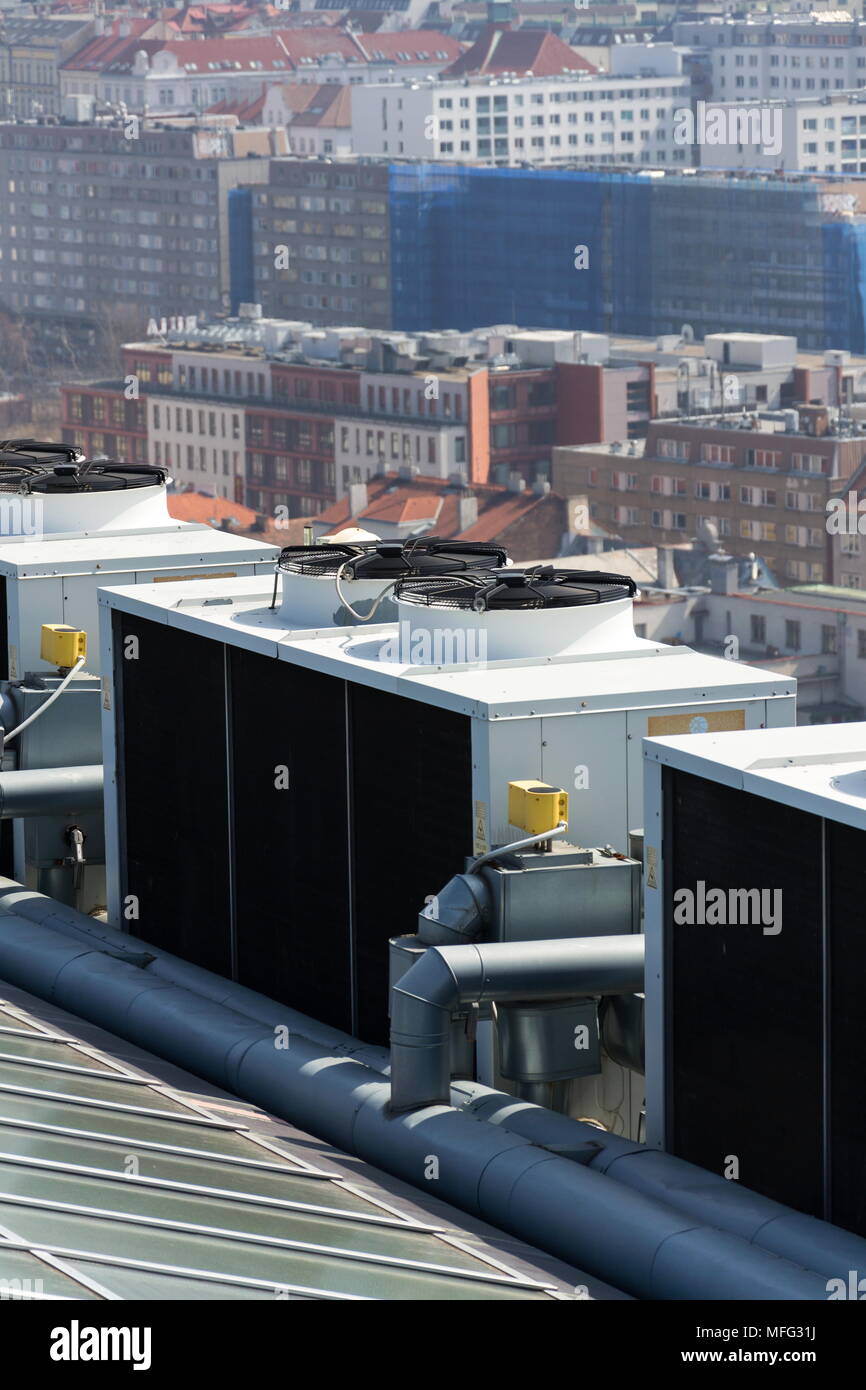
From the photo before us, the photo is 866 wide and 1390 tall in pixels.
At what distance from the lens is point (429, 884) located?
17.8m

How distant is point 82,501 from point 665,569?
111 m

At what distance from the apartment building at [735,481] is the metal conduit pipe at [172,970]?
391ft

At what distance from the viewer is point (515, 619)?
18.9 metres

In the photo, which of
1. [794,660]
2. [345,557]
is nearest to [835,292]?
[794,660]

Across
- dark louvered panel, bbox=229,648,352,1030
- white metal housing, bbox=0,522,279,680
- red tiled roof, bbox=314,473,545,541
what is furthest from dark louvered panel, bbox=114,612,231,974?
red tiled roof, bbox=314,473,545,541

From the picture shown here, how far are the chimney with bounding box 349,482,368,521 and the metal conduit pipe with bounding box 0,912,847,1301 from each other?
420 feet

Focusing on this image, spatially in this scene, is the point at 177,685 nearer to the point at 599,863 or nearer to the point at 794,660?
the point at 599,863

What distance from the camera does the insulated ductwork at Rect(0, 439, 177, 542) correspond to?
25469 millimetres

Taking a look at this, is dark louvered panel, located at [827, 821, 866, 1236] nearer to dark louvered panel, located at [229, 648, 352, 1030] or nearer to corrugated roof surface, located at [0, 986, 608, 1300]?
corrugated roof surface, located at [0, 986, 608, 1300]

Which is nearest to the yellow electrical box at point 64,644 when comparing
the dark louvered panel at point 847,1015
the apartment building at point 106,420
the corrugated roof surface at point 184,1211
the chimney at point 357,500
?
the corrugated roof surface at point 184,1211

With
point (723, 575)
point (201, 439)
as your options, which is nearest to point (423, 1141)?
point (723, 575)

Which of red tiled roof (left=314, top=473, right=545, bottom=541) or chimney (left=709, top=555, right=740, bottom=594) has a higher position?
red tiled roof (left=314, top=473, right=545, bottom=541)

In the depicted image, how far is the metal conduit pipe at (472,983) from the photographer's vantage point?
Answer: 52.7 ft
